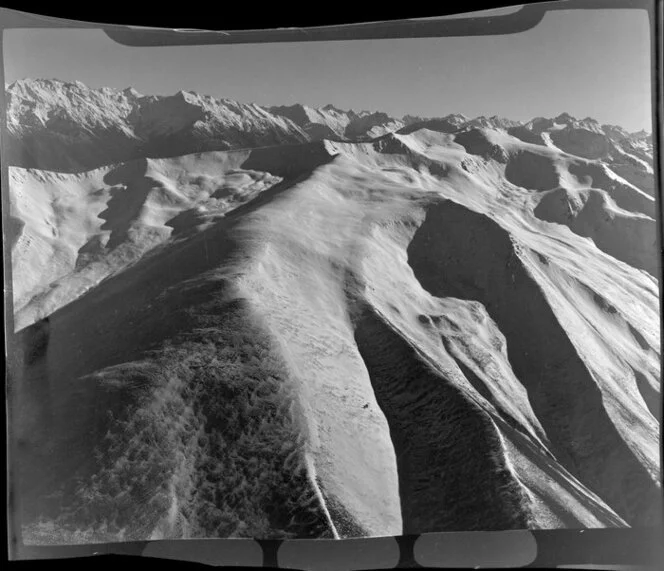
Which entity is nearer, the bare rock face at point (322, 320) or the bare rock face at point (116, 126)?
the bare rock face at point (322, 320)

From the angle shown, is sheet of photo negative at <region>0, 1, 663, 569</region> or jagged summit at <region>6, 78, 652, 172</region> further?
jagged summit at <region>6, 78, 652, 172</region>

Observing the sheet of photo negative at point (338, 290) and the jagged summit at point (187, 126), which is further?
the jagged summit at point (187, 126)

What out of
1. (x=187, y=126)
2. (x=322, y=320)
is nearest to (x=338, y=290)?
(x=322, y=320)

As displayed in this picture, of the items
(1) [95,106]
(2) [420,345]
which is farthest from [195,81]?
(2) [420,345]

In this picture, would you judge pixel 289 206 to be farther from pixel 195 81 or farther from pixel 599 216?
pixel 599 216

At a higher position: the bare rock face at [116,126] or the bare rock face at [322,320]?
the bare rock face at [116,126]

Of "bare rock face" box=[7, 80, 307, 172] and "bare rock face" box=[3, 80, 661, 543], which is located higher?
"bare rock face" box=[7, 80, 307, 172]
